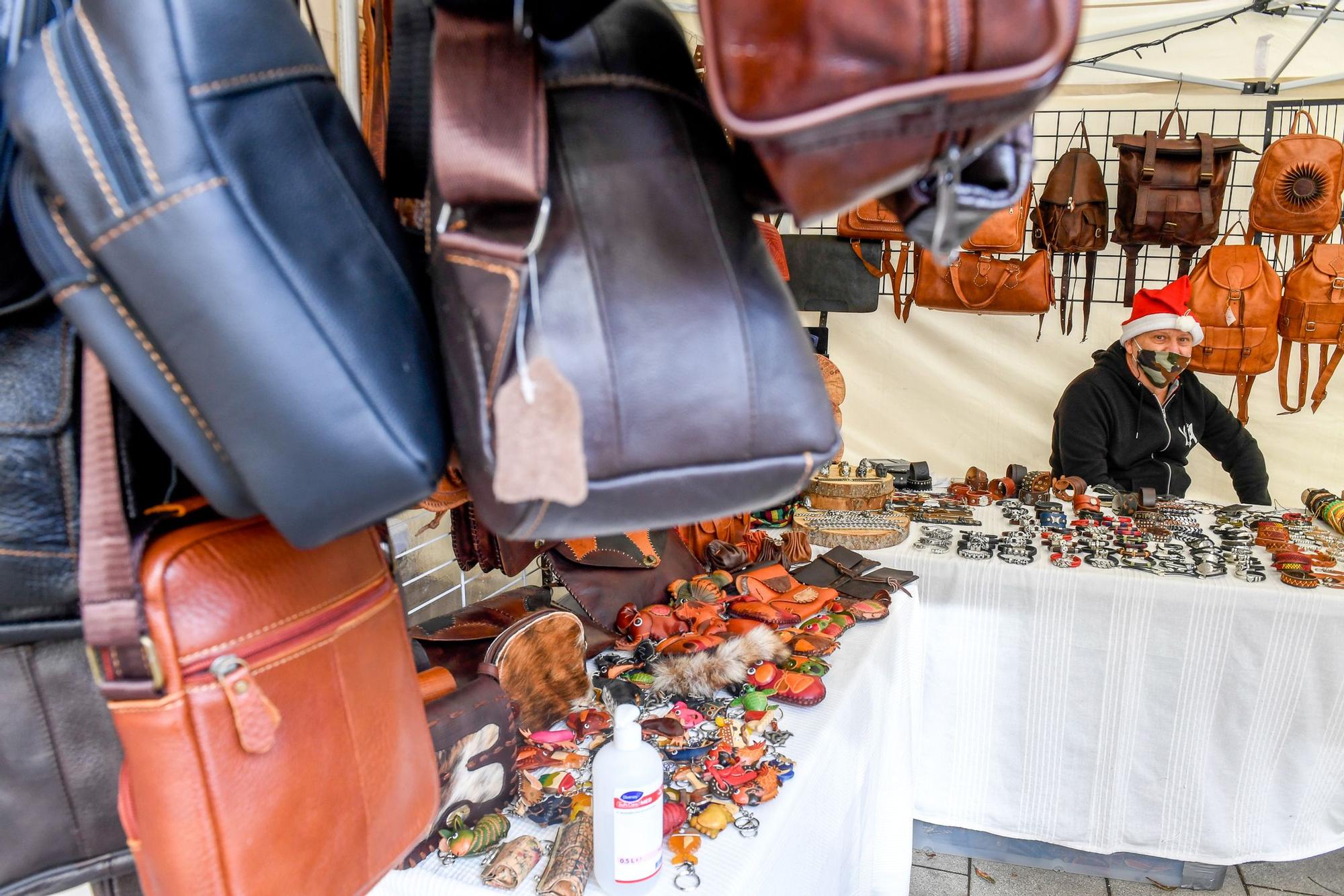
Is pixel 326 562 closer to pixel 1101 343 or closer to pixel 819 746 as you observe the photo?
pixel 819 746

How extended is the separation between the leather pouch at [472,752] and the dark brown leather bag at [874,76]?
2.63ft

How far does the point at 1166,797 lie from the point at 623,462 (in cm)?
226

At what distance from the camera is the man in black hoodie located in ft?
10.3

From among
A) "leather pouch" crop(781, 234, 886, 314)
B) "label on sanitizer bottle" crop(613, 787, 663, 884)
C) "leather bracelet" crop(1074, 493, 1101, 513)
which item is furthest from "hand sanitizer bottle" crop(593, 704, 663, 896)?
"leather pouch" crop(781, 234, 886, 314)

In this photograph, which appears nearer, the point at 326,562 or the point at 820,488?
the point at 326,562

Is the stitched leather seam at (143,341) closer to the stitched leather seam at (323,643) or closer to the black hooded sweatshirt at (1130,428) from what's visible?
the stitched leather seam at (323,643)

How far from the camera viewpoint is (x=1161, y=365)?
3139 mm

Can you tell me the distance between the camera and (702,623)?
→ 1.67 m

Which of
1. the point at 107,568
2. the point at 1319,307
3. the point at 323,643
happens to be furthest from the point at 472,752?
the point at 1319,307

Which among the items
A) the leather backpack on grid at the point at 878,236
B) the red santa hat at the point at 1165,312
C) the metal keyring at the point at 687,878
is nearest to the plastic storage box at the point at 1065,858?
the metal keyring at the point at 687,878

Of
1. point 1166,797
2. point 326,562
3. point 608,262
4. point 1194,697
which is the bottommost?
point 1166,797

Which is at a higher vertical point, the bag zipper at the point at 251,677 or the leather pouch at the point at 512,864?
the bag zipper at the point at 251,677

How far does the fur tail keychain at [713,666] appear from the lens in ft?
4.65

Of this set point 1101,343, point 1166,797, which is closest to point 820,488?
point 1166,797
